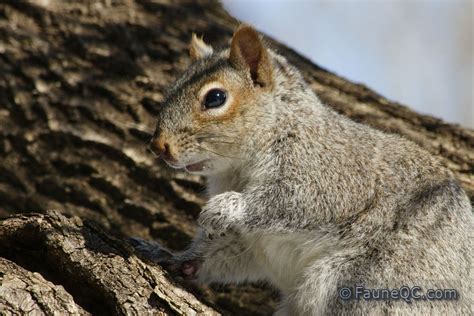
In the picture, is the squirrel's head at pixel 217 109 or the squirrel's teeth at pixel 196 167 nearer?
the squirrel's head at pixel 217 109

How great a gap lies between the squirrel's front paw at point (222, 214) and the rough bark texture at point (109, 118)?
0.84 metres

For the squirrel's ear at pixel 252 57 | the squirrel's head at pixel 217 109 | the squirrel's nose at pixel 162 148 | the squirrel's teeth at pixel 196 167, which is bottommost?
the squirrel's nose at pixel 162 148

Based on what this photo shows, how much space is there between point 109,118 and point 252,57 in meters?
1.30

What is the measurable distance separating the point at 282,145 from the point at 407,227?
87 centimetres

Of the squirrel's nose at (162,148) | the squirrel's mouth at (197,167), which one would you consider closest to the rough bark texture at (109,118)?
the squirrel's mouth at (197,167)

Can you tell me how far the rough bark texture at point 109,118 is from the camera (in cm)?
560

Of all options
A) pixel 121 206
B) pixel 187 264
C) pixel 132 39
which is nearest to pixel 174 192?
pixel 121 206

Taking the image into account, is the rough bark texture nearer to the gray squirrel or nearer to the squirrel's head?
the gray squirrel

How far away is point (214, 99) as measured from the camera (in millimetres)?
4809

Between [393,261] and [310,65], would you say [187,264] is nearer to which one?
[393,261]

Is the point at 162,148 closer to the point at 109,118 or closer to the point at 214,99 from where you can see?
the point at 214,99

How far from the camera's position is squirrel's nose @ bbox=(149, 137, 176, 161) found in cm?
463

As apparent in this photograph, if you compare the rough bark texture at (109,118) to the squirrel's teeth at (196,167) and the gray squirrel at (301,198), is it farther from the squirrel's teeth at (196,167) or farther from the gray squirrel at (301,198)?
the squirrel's teeth at (196,167)

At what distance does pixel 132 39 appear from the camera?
594 centimetres
